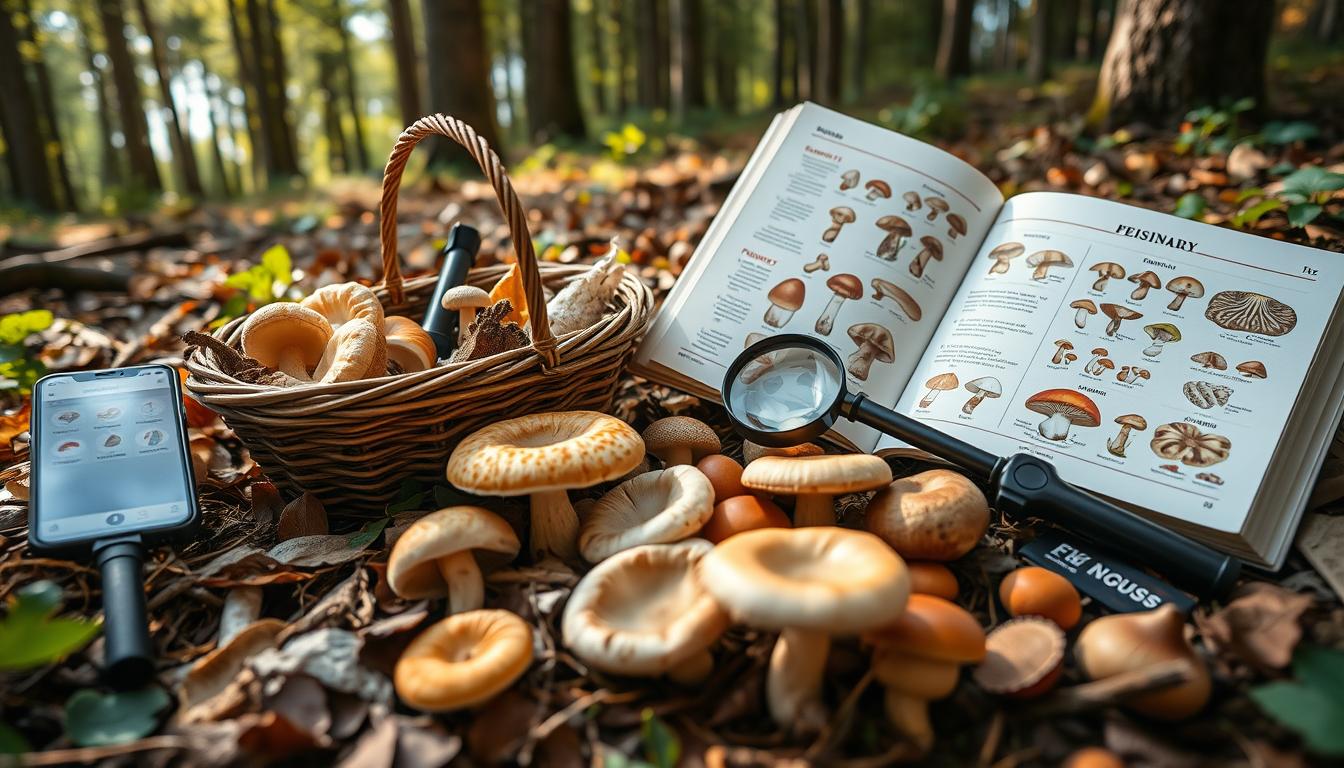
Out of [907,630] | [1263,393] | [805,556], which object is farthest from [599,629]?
[1263,393]

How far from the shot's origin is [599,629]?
54.7 inches

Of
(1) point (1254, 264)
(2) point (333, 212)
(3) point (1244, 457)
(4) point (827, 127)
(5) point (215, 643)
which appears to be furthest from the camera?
(2) point (333, 212)

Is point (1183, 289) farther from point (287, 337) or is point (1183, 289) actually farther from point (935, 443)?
point (287, 337)

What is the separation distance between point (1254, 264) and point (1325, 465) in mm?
543

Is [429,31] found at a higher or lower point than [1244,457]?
higher

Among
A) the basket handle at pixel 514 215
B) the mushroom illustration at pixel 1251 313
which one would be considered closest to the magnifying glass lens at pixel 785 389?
the basket handle at pixel 514 215

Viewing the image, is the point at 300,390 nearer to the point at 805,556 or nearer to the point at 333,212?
the point at 805,556

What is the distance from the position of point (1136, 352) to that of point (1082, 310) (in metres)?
0.17

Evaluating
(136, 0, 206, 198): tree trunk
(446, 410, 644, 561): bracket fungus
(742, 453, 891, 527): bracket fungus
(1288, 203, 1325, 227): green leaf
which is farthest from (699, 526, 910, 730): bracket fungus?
(136, 0, 206, 198): tree trunk

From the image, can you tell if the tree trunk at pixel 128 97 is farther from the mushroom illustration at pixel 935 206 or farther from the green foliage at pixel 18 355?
the mushroom illustration at pixel 935 206

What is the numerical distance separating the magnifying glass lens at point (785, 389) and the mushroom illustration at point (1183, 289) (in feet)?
3.12

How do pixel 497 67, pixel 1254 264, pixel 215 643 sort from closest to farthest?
pixel 215 643 → pixel 1254 264 → pixel 497 67

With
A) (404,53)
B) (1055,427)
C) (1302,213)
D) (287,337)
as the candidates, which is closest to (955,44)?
(404,53)

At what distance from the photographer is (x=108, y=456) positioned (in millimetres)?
1820
